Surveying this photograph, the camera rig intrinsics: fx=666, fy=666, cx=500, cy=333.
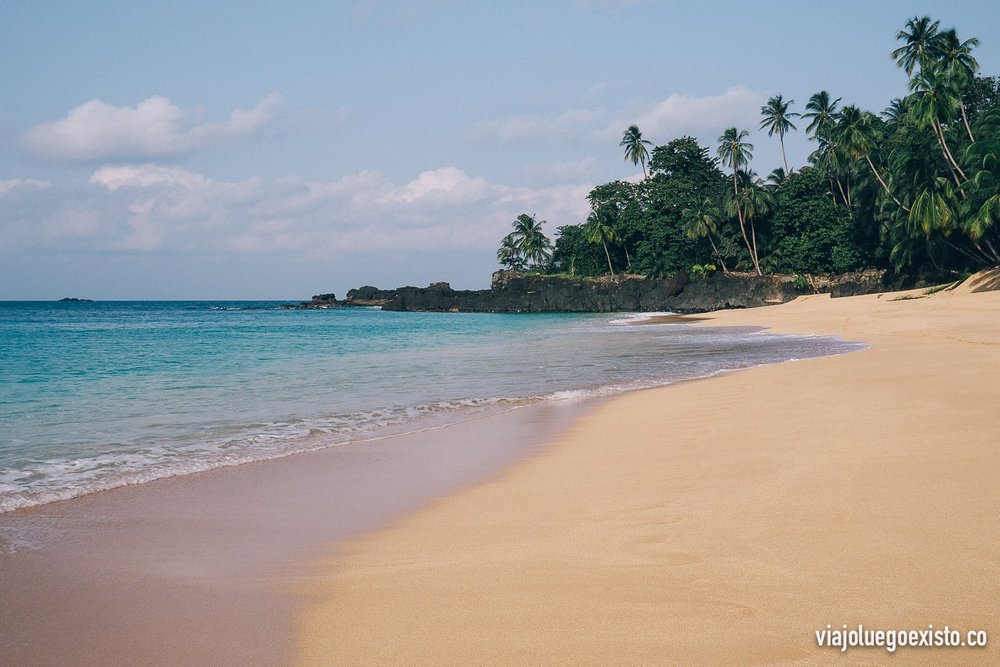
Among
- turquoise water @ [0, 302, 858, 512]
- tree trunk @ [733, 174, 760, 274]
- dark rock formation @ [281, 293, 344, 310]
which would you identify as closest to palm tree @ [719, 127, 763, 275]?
tree trunk @ [733, 174, 760, 274]

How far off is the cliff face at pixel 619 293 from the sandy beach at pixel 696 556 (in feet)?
169

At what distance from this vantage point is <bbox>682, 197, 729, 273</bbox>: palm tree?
218 feet

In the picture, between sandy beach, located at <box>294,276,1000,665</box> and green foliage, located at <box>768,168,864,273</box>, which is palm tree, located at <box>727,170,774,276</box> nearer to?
green foliage, located at <box>768,168,864,273</box>

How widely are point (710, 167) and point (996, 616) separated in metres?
81.0

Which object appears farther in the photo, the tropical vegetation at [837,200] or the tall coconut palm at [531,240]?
the tall coconut palm at [531,240]

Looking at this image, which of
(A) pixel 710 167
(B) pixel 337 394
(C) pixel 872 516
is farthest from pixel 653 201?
(C) pixel 872 516

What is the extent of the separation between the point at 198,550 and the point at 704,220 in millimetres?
67394

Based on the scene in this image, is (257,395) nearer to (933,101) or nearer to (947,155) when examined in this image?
(933,101)

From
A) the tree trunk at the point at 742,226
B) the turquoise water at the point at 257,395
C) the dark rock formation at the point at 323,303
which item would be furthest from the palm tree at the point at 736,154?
the dark rock formation at the point at 323,303

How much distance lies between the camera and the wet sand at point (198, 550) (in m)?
2.72

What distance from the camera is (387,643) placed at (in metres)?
2.58

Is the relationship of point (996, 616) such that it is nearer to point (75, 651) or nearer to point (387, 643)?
point (387, 643)

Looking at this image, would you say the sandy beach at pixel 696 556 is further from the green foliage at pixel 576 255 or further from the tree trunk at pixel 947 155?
the green foliage at pixel 576 255

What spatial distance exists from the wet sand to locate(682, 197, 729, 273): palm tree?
209 feet
